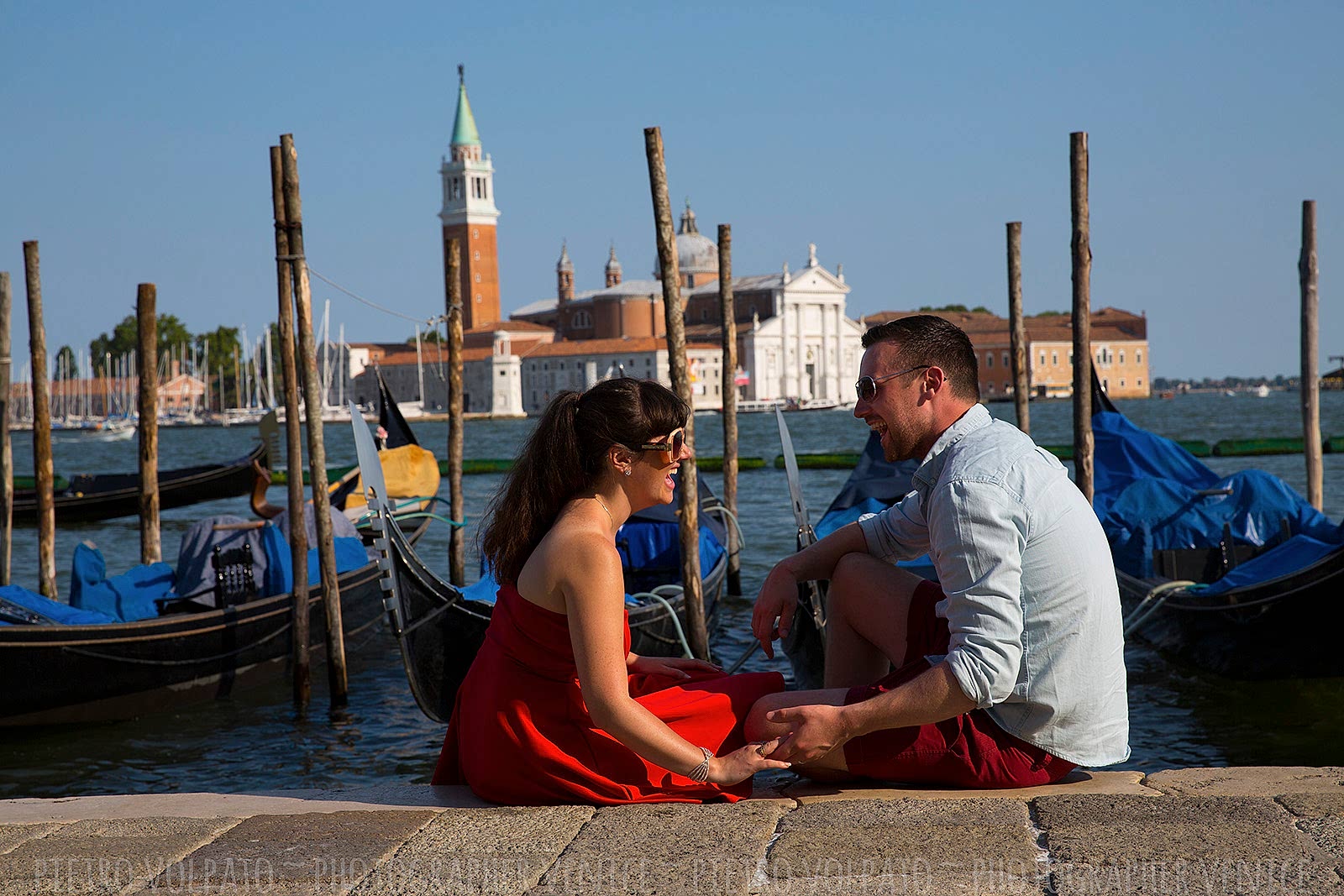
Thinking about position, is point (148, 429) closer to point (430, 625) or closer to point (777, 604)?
point (430, 625)

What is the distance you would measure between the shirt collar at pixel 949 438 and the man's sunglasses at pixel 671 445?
0.92 feet

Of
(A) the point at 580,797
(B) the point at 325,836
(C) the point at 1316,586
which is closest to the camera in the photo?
(B) the point at 325,836

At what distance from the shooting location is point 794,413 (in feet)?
164

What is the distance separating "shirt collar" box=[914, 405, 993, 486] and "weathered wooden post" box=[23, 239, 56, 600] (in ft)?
16.3

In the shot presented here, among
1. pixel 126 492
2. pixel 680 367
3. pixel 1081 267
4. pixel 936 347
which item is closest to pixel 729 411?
pixel 1081 267

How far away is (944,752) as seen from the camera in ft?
5.08

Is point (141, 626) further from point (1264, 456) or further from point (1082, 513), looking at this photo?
point (1264, 456)

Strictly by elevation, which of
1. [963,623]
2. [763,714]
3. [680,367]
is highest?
[680,367]

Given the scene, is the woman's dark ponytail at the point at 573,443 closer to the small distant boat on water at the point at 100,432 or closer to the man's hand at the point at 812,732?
the man's hand at the point at 812,732

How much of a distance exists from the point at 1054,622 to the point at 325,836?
825 millimetres

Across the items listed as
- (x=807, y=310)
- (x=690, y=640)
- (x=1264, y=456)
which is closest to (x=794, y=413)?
(x=807, y=310)

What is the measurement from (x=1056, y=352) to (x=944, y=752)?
6003 cm

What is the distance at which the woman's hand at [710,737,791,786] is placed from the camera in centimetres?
151

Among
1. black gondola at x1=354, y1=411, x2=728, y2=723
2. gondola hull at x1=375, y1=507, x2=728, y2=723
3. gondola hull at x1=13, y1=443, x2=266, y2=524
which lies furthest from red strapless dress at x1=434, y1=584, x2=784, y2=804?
gondola hull at x1=13, y1=443, x2=266, y2=524
